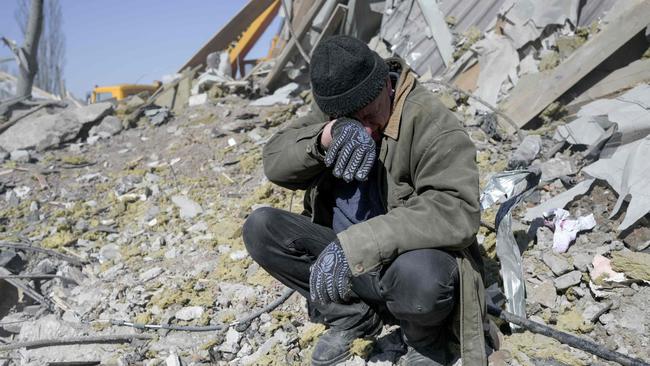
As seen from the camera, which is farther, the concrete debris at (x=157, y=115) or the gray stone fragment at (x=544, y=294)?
the concrete debris at (x=157, y=115)

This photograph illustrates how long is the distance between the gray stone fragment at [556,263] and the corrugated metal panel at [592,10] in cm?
302

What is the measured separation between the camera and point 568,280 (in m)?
2.88

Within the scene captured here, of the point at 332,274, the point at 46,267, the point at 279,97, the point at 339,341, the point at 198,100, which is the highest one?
the point at 332,274

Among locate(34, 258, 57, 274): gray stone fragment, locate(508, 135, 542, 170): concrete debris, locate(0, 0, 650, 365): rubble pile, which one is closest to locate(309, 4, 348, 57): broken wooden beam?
locate(0, 0, 650, 365): rubble pile

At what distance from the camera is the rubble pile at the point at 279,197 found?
287cm

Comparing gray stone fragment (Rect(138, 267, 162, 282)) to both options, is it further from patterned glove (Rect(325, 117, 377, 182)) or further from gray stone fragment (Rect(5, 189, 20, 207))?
gray stone fragment (Rect(5, 189, 20, 207))

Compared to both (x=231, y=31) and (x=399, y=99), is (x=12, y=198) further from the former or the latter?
(x=399, y=99)

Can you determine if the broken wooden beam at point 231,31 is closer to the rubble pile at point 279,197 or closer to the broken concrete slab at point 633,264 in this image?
the rubble pile at point 279,197

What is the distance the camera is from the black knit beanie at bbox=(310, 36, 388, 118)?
2141 millimetres

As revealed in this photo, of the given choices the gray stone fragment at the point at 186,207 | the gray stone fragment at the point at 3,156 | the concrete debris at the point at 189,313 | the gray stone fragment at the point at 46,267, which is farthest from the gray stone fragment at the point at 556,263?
the gray stone fragment at the point at 3,156

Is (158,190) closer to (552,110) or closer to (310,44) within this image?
(310,44)

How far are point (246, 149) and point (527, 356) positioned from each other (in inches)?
156

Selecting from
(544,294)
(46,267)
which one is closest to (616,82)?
(544,294)

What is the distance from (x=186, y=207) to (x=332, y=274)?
298cm
